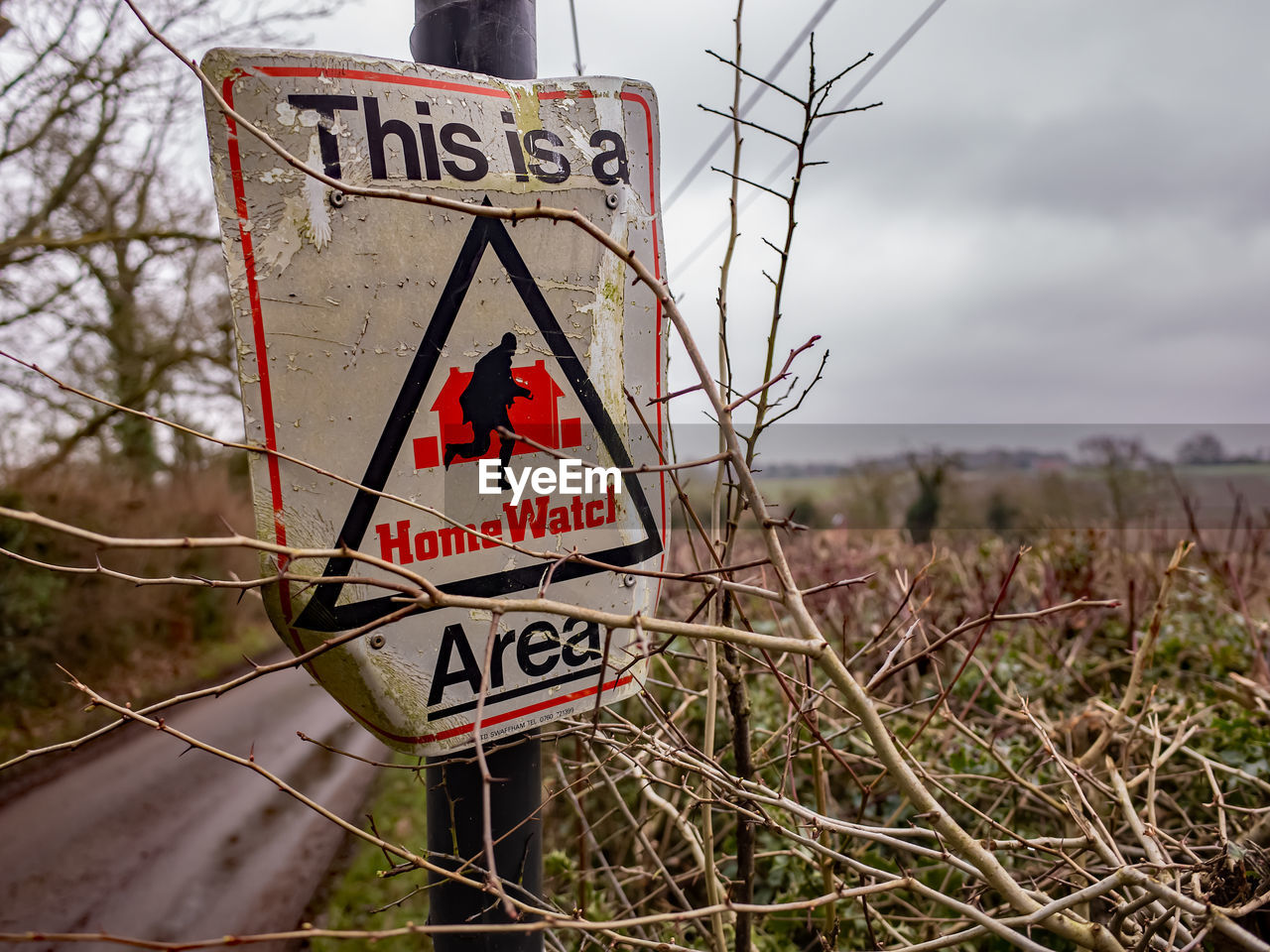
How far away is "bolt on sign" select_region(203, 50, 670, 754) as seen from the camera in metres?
1.16

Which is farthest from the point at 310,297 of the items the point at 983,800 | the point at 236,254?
the point at 983,800

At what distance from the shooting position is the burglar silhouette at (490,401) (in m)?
1.32

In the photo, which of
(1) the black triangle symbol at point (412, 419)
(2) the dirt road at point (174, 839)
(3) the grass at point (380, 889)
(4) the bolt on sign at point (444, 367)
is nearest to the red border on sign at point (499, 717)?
(4) the bolt on sign at point (444, 367)

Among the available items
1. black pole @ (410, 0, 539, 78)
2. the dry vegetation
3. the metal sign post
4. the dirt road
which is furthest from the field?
black pole @ (410, 0, 539, 78)

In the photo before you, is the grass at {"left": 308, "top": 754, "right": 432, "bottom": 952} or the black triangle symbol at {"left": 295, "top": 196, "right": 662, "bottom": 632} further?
the grass at {"left": 308, "top": 754, "right": 432, "bottom": 952}

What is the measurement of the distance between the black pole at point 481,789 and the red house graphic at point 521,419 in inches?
22.0

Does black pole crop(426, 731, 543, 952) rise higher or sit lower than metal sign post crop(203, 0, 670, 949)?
lower

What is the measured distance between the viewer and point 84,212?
9.34m

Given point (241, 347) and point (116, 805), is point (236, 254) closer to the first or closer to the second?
point (241, 347)

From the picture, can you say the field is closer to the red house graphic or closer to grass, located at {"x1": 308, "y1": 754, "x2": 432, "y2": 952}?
grass, located at {"x1": 308, "y1": 754, "x2": 432, "y2": 952}

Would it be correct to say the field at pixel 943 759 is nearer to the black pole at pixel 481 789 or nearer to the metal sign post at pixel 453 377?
the black pole at pixel 481 789

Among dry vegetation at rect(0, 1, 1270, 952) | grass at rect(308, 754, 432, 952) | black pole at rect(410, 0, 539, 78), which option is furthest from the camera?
grass at rect(308, 754, 432, 952)

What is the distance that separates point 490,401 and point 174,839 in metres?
5.96

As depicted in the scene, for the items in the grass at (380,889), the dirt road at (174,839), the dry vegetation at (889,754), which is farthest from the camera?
the dirt road at (174,839)
